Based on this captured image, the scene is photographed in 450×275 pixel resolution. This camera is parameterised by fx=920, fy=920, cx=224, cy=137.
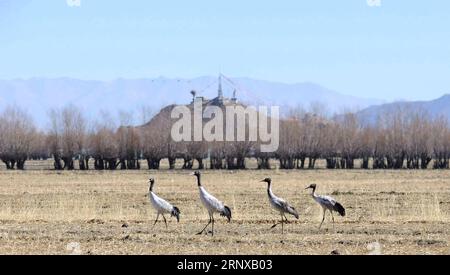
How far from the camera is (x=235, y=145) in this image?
10638cm

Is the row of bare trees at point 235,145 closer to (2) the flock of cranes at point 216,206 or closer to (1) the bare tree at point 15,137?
(1) the bare tree at point 15,137

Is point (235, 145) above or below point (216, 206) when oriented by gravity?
above

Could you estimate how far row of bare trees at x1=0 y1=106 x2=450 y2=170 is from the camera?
106 meters

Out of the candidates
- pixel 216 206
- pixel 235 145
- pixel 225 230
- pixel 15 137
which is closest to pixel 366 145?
pixel 235 145

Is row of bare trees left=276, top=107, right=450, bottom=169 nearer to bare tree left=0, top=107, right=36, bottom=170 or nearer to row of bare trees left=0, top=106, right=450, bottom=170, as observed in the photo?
row of bare trees left=0, top=106, right=450, bottom=170

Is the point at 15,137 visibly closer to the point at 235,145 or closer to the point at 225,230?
the point at 235,145

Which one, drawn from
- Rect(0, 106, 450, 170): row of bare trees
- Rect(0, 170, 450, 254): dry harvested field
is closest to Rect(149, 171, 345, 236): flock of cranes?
Rect(0, 170, 450, 254): dry harvested field

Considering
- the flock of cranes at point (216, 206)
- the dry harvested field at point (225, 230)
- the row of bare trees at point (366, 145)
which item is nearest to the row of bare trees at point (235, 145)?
the row of bare trees at point (366, 145)

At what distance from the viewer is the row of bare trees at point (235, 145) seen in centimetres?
10600
